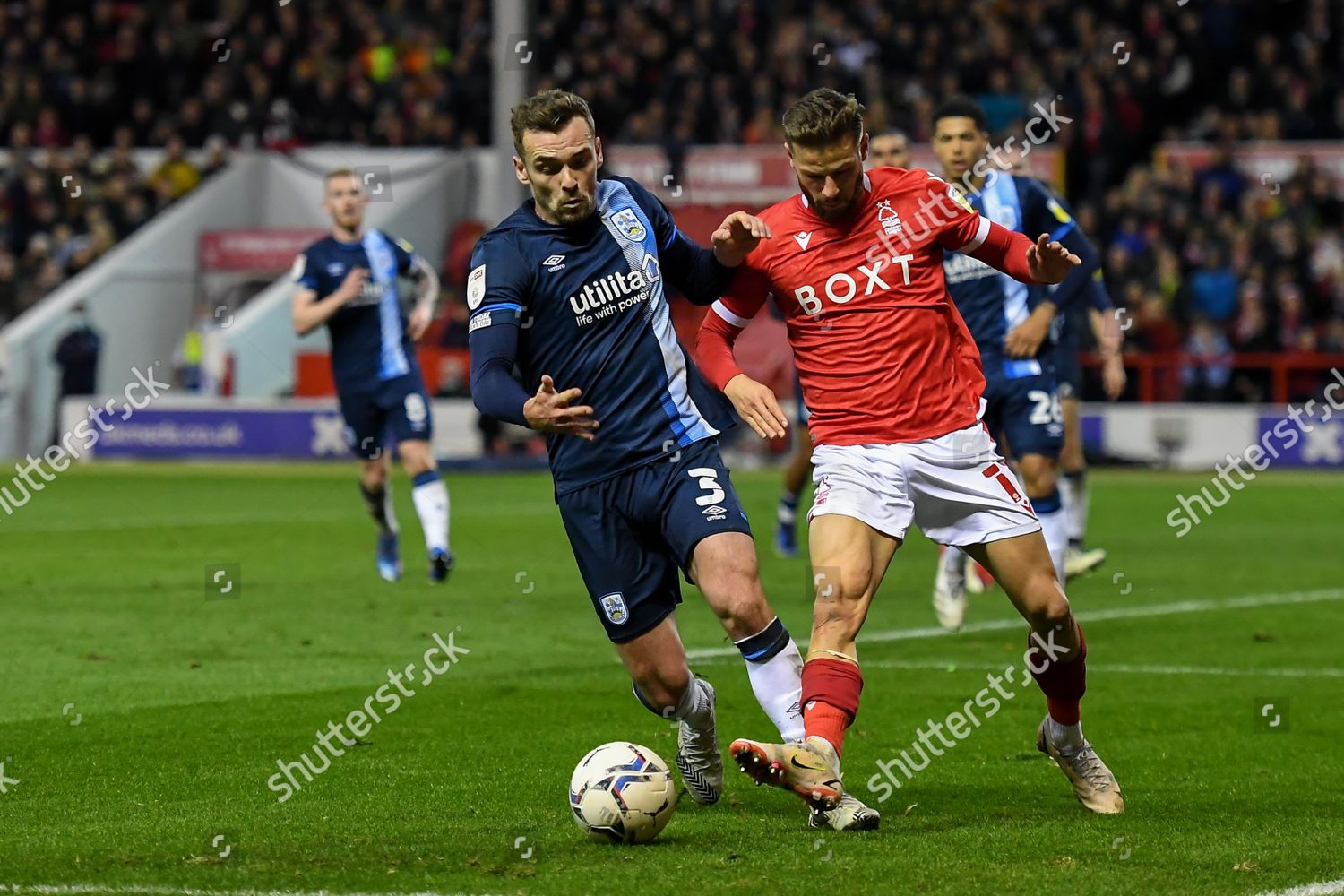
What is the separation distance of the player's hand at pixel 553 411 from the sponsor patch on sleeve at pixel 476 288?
63 centimetres

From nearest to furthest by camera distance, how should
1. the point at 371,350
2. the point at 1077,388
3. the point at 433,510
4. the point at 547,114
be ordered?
the point at 547,114, the point at 433,510, the point at 371,350, the point at 1077,388

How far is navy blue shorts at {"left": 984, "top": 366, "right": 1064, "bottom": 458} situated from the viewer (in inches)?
409

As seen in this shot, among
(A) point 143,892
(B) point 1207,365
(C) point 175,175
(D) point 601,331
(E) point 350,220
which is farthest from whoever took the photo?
(C) point 175,175

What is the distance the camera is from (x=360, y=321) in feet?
44.1

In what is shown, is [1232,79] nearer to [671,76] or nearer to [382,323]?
[671,76]

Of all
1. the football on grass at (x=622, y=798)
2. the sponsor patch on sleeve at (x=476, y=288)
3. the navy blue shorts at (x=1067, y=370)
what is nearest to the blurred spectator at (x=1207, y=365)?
the navy blue shorts at (x=1067, y=370)

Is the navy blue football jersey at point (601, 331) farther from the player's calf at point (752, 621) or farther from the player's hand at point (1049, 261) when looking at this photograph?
the player's hand at point (1049, 261)

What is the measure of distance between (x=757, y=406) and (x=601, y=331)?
65 centimetres

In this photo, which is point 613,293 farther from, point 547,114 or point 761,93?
point 761,93

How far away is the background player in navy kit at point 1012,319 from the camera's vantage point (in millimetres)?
9992

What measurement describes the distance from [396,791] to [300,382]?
22037 mm

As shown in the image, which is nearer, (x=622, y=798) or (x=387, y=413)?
(x=622, y=798)

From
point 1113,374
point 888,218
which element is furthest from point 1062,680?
point 1113,374

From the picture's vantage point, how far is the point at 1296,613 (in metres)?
11.6
